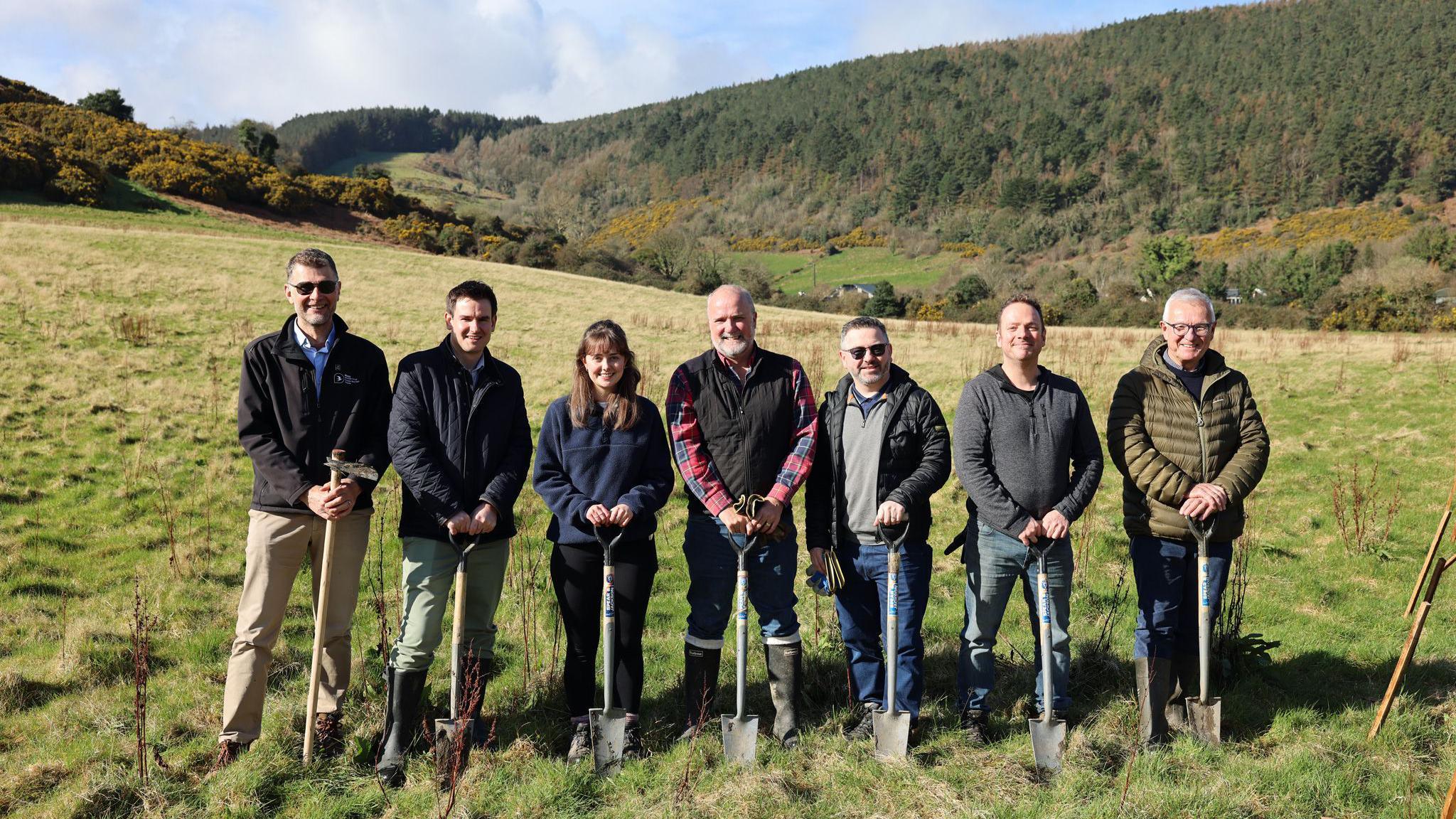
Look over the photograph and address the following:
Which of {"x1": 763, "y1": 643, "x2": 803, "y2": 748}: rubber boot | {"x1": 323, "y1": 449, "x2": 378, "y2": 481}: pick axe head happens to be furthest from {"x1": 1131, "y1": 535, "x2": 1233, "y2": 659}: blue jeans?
{"x1": 323, "y1": 449, "x2": 378, "y2": 481}: pick axe head

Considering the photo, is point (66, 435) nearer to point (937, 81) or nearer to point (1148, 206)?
point (1148, 206)

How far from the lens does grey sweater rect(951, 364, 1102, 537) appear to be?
4148 mm

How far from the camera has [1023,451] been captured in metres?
4.18

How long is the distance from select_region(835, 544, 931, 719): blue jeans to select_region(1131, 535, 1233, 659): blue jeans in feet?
3.73

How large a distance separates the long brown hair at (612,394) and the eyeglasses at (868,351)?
1073 millimetres

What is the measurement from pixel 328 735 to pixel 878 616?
2.85 meters

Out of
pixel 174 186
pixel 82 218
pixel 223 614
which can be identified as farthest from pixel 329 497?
pixel 174 186

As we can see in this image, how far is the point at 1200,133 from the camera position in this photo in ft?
456

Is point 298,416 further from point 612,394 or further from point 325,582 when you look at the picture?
point 612,394

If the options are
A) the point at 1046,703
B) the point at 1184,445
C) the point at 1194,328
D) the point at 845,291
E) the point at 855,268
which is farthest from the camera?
the point at 855,268

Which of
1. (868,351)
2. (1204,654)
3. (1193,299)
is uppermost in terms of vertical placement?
(1193,299)

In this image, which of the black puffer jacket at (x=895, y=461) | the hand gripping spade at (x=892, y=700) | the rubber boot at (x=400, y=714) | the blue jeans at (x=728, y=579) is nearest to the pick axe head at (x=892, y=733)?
the hand gripping spade at (x=892, y=700)

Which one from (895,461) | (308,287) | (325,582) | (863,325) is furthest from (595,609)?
(308,287)

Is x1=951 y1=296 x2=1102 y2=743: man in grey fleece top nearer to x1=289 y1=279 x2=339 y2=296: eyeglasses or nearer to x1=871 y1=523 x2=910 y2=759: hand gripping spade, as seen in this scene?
x1=871 y1=523 x2=910 y2=759: hand gripping spade
